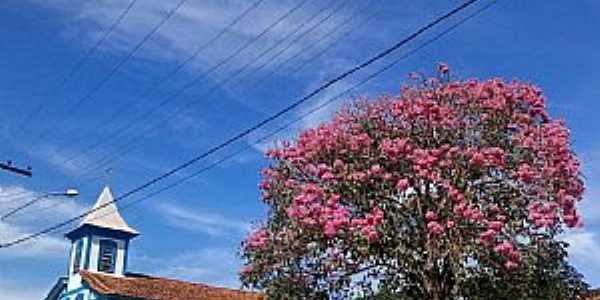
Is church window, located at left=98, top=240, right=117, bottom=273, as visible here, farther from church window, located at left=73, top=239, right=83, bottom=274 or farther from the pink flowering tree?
the pink flowering tree

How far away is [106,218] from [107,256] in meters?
1.85

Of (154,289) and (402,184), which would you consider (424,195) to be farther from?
(154,289)

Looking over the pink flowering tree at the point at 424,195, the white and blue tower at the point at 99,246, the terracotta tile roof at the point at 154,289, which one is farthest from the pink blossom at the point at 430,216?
the white and blue tower at the point at 99,246

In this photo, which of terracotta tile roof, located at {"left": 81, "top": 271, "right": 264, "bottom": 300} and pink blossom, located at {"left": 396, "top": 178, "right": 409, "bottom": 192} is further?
terracotta tile roof, located at {"left": 81, "top": 271, "right": 264, "bottom": 300}

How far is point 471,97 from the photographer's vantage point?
61.7 ft

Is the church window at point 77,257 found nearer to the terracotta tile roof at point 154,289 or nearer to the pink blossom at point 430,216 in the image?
the terracotta tile roof at point 154,289

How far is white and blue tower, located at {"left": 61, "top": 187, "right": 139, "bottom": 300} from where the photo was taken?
38.0 m

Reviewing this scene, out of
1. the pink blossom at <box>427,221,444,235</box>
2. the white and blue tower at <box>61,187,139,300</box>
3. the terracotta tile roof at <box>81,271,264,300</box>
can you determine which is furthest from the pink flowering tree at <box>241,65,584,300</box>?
the white and blue tower at <box>61,187,139,300</box>

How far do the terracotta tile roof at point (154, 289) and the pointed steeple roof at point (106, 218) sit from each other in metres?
2.49

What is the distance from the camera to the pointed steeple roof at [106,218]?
3850 centimetres

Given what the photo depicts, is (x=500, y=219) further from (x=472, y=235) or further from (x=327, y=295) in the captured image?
(x=327, y=295)

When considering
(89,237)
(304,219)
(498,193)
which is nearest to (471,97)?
(498,193)

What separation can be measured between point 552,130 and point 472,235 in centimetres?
350

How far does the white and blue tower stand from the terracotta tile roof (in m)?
0.88
